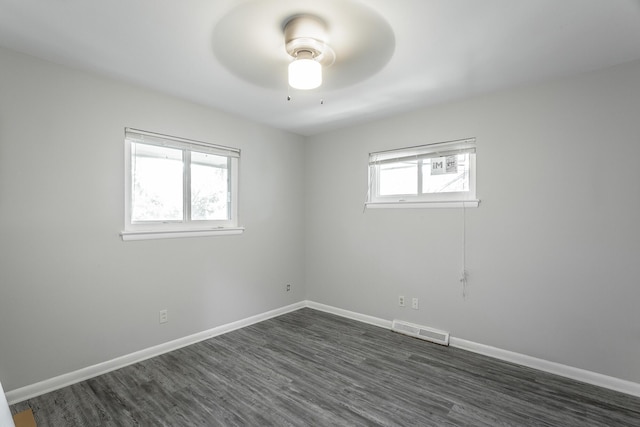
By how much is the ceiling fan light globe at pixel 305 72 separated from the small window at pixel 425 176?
1.71 m

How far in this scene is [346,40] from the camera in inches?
77.4

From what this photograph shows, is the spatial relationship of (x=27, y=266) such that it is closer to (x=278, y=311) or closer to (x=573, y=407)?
(x=278, y=311)

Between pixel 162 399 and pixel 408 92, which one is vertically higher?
pixel 408 92

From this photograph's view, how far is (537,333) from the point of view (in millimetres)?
2613

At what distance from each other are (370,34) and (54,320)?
2982 mm

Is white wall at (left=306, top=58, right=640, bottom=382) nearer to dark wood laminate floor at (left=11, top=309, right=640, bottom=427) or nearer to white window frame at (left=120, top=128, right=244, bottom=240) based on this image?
dark wood laminate floor at (left=11, top=309, right=640, bottom=427)

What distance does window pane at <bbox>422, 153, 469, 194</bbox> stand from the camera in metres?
3.09

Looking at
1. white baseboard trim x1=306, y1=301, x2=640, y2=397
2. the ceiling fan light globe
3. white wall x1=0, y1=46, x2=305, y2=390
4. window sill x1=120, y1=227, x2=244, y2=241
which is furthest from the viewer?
window sill x1=120, y1=227, x2=244, y2=241

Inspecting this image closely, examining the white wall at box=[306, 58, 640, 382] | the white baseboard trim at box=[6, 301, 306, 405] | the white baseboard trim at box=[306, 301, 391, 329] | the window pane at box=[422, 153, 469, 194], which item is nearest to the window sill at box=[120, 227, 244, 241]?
the white baseboard trim at box=[6, 301, 306, 405]

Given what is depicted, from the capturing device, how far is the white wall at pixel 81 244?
2145 mm

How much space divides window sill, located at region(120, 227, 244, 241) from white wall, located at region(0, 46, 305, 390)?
0.06 m

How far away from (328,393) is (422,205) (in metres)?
2.00

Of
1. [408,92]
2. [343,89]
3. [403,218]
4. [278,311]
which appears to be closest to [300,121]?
[343,89]

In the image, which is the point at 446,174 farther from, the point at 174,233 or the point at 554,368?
the point at 174,233
